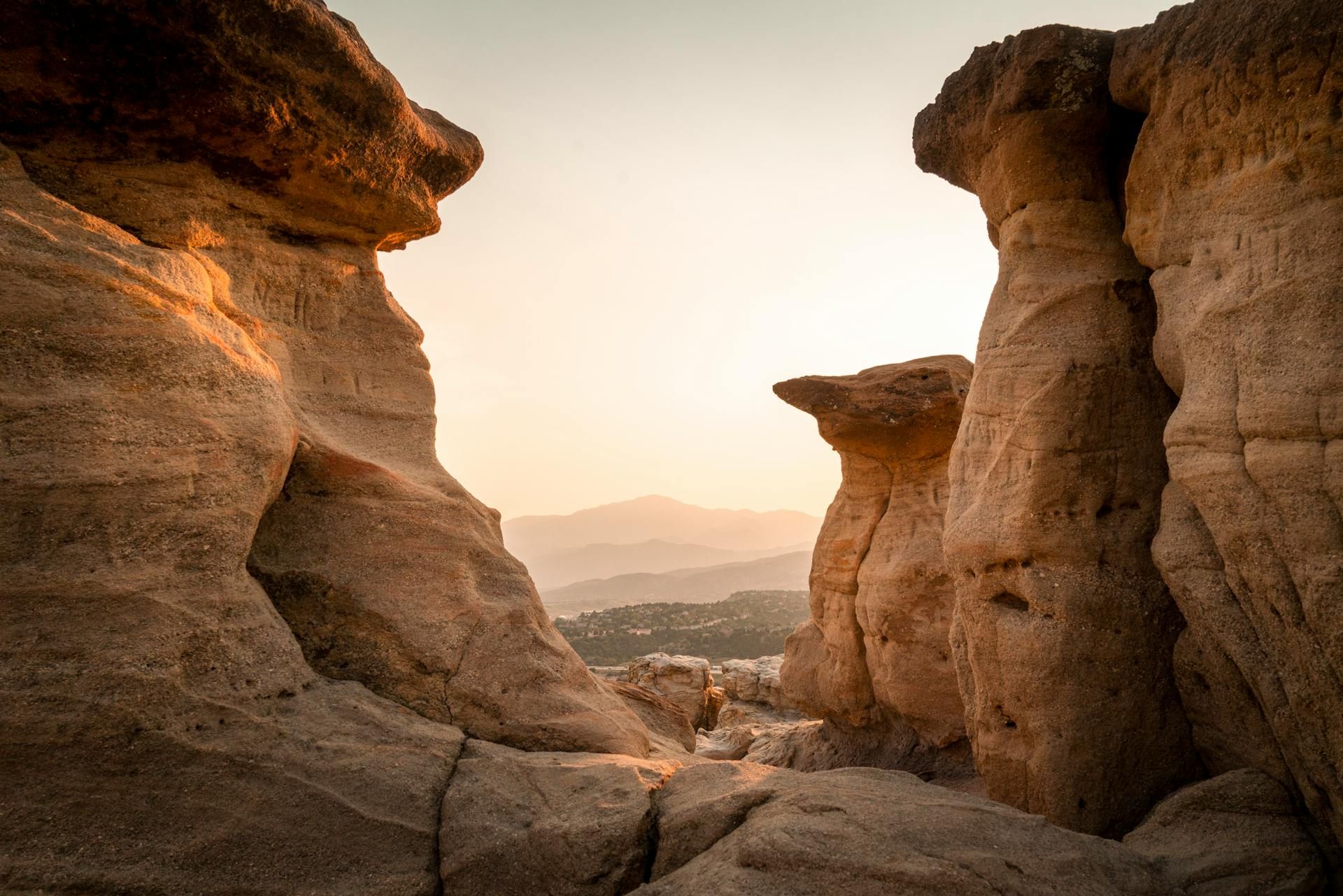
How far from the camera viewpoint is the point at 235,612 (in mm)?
3830

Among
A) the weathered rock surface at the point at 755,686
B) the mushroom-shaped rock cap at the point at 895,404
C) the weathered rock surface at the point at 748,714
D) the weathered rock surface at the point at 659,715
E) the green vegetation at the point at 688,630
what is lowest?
the green vegetation at the point at 688,630

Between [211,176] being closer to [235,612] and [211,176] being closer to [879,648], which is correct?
[235,612]

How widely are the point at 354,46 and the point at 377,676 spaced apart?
4005 millimetres

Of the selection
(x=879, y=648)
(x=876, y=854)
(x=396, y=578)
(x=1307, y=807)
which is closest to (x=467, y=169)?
(x=396, y=578)

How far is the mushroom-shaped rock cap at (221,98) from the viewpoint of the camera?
397 centimetres

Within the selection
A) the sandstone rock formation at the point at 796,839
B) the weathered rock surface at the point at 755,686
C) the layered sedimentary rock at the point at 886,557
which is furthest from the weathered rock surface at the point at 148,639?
the weathered rock surface at the point at 755,686

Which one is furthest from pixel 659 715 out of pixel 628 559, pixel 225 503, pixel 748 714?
pixel 628 559

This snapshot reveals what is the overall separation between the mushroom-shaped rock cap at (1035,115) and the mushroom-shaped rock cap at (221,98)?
459 cm

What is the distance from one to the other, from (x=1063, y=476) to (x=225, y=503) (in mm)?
5486

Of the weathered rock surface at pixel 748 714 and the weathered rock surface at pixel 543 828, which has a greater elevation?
the weathered rock surface at pixel 543 828

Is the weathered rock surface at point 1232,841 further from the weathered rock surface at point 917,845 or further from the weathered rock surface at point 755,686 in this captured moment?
the weathered rock surface at point 755,686

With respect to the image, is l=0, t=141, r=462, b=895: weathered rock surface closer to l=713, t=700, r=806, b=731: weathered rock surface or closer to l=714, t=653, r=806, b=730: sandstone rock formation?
l=713, t=700, r=806, b=731: weathered rock surface

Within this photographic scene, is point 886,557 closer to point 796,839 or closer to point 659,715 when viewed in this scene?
point 659,715

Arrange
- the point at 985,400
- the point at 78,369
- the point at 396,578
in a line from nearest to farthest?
the point at 78,369
the point at 396,578
the point at 985,400
